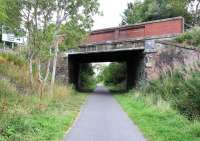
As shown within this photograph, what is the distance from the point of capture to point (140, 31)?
27906 millimetres

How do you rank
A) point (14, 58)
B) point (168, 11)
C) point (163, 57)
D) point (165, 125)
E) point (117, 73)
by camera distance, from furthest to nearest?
point (117, 73) → point (168, 11) → point (14, 58) → point (163, 57) → point (165, 125)

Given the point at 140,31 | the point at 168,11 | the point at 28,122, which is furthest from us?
the point at 168,11

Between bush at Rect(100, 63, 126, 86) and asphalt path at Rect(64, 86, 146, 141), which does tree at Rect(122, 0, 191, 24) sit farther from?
asphalt path at Rect(64, 86, 146, 141)

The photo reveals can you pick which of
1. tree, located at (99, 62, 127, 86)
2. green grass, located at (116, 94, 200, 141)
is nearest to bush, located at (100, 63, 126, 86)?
tree, located at (99, 62, 127, 86)

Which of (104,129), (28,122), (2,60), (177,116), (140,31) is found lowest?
(104,129)

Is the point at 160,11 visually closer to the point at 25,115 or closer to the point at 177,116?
the point at 177,116

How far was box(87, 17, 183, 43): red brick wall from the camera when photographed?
85.2 feet

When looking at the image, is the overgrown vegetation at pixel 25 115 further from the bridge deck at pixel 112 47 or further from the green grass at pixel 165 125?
the bridge deck at pixel 112 47

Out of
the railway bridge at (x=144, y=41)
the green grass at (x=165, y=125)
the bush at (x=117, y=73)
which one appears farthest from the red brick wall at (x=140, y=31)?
the bush at (x=117, y=73)

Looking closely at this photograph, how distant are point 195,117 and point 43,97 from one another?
8.77 metres

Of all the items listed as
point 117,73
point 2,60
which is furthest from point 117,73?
point 2,60

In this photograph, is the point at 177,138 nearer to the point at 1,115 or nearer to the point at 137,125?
the point at 137,125

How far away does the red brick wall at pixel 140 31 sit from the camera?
26.0 m

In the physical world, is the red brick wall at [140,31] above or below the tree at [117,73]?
above
